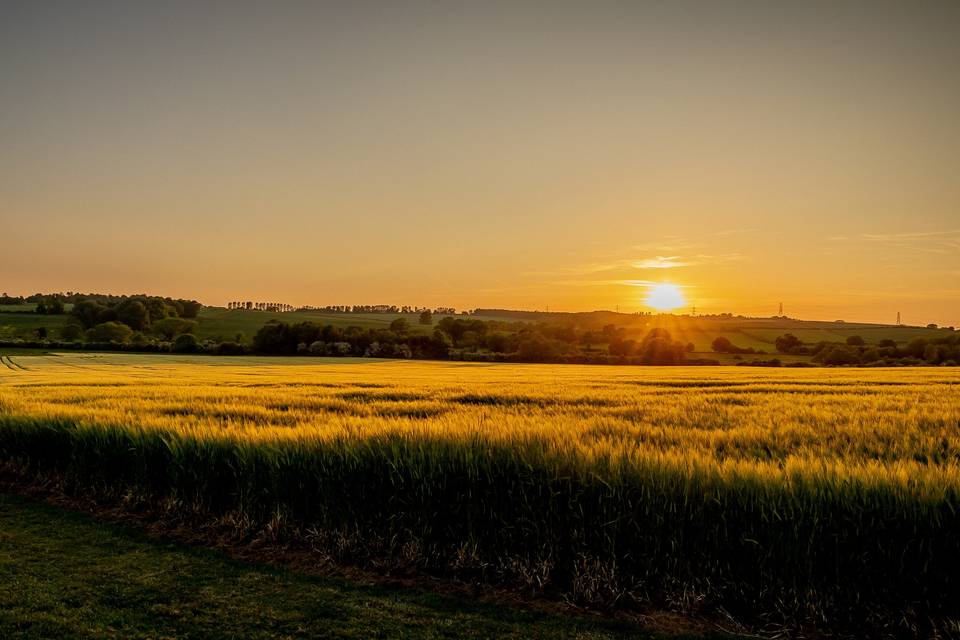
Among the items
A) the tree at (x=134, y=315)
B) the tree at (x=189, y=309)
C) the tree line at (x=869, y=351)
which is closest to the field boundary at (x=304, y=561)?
the tree line at (x=869, y=351)

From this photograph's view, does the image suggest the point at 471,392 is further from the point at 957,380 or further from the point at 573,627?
the point at 957,380

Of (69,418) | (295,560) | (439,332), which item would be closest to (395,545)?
(295,560)

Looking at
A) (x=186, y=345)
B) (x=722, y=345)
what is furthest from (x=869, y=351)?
(x=186, y=345)

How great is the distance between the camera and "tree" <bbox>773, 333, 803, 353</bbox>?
8900cm

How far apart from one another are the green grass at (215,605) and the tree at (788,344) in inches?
3715

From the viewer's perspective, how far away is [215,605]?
220 inches

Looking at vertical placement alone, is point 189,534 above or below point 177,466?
below

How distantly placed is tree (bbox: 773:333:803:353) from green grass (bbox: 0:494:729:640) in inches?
3715

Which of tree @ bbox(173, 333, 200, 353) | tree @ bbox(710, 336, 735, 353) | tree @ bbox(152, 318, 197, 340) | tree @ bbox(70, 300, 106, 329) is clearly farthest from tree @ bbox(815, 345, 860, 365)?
tree @ bbox(70, 300, 106, 329)

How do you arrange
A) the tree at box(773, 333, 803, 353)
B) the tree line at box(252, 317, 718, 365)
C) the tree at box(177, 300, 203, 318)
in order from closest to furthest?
the tree line at box(252, 317, 718, 365) < the tree at box(773, 333, 803, 353) < the tree at box(177, 300, 203, 318)

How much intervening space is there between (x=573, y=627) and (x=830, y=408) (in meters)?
12.1

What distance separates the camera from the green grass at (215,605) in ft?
16.5

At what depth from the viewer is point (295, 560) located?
6762 millimetres

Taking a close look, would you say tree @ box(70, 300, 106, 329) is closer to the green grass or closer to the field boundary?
the field boundary
